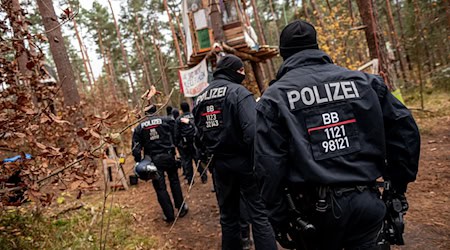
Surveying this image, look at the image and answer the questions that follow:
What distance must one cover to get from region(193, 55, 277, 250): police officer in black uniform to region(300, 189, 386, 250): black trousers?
1401 millimetres

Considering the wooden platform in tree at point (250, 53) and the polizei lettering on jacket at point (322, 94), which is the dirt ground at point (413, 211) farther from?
the wooden platform in tree at point (250, 53)

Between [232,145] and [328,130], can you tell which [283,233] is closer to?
[328,130]

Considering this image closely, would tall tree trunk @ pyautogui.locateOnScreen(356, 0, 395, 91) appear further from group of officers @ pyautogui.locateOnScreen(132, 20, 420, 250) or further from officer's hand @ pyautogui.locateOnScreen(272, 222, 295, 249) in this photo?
officer's hand @ pyautogui.locateOnScreen(272, 222, 295, 249)

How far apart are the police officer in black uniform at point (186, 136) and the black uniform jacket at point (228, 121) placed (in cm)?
352

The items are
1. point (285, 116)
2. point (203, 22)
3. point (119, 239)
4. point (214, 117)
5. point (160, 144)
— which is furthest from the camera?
point (203, 22)

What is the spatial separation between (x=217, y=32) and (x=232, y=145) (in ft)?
21.7

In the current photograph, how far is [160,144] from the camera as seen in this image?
5.62 m

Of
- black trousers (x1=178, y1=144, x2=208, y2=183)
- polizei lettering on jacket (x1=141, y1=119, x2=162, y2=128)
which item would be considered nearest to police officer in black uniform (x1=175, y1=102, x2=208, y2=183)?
black trousers (x1=178, y1=144, x2=208, y2=183)

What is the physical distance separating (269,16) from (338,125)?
33386mm

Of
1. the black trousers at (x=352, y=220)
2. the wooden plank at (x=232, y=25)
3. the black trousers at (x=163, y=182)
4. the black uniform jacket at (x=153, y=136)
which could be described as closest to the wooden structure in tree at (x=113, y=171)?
the black uniform jacket at (x=153, y=136)

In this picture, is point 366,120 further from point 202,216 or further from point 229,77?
point 202,216

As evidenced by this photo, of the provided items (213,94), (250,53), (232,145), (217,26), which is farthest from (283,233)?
(250,53)

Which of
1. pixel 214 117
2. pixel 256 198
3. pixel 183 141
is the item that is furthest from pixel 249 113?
pixel 183 141

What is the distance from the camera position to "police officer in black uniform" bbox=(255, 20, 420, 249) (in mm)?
1858
